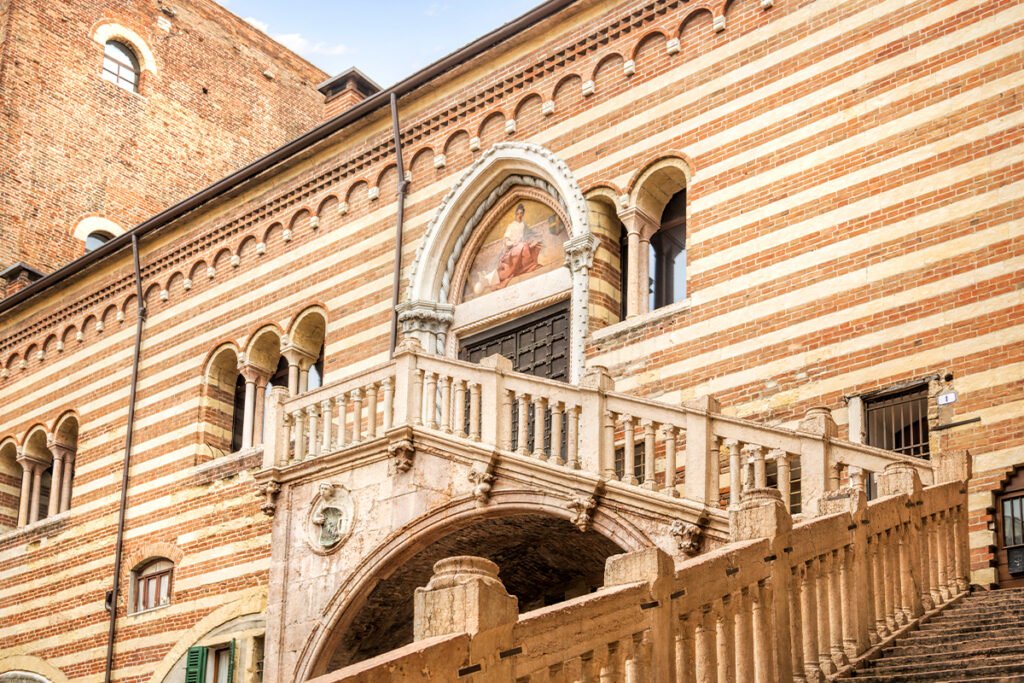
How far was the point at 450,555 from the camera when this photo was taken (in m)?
14.2

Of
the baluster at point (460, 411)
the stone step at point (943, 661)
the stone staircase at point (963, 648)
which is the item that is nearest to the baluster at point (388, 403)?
the baluster at point (460, 411)

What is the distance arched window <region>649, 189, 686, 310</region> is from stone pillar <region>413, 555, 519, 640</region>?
32.3 feet

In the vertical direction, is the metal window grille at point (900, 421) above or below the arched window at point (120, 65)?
below

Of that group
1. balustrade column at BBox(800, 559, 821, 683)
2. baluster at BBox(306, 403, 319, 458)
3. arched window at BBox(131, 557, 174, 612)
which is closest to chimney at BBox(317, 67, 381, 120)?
arched window at BBox(131, 557, 174, 612)

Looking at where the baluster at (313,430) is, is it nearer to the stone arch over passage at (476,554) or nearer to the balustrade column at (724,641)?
the stone arch over passage at (476,554)

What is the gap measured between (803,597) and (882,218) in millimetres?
6165

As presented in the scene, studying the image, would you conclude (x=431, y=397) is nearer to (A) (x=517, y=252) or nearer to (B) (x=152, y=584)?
(A) (x=517, y=252)

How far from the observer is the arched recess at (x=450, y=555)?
13.2 metres

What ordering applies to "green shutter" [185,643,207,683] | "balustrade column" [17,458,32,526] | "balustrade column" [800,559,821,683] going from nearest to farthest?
"balustrade column" [800,559,821,683] → "green shutter" [185,643,207,683] → "balustrade column" [17,458,32,526]

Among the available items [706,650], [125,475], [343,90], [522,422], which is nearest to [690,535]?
[522,422]

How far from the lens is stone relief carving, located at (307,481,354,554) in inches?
572

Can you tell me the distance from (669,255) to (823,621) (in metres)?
8.15

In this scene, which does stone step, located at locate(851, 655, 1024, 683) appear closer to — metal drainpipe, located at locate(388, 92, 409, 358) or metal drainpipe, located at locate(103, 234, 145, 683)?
metal drainpipe, located at locate(388, 92, 409, 358)

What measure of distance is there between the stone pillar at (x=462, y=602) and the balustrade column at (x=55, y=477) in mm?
17746
